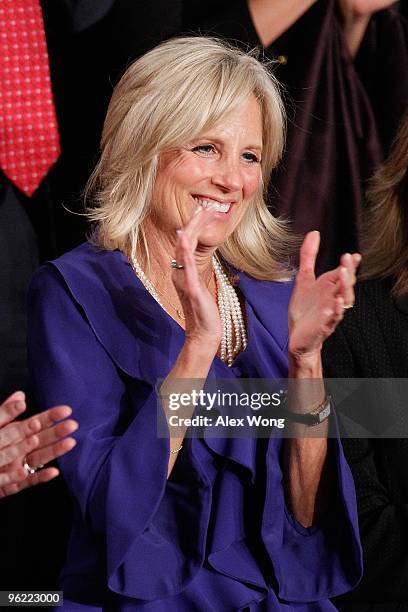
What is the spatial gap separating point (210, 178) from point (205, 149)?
1.9 inches

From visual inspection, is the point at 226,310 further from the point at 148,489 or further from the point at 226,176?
the point at 148,489

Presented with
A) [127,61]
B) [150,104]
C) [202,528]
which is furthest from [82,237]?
[202,528]

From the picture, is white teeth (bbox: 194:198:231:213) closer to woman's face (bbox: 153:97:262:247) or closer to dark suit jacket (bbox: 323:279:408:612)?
woman's face (bbox: 153:97:262:247)

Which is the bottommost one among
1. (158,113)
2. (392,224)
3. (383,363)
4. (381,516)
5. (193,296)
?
(381,516)

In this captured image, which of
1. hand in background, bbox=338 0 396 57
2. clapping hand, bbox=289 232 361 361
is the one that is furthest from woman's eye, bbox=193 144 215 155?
hand in background, bbox=338 0 396 57

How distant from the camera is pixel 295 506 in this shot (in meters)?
1.53

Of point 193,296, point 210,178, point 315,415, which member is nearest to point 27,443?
point 193,296

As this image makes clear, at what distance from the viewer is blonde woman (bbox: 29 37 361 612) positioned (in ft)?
4.53

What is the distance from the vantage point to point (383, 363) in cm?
178

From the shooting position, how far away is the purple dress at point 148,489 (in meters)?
1.38

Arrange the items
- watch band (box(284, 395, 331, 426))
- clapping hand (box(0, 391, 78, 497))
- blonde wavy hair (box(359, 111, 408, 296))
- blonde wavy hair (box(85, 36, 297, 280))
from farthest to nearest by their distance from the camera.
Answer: blonde wavy hair (box(359, 111, 408, 296)), blonde wavy hair (box(85, 36, 297, 280)), watch band (box(284, 395, 331, 426)), clapping hand (box(0, 391, 78, 497))

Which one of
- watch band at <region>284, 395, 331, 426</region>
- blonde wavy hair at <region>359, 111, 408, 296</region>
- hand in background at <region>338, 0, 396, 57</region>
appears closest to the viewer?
watch band at <region>284, 395, 331, 426</region>

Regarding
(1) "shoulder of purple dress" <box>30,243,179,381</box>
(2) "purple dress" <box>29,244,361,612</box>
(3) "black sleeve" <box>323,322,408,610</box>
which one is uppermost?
(1) "shoulder of purple dress" <box>30,243,179,381</box>

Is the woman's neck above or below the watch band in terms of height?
above
